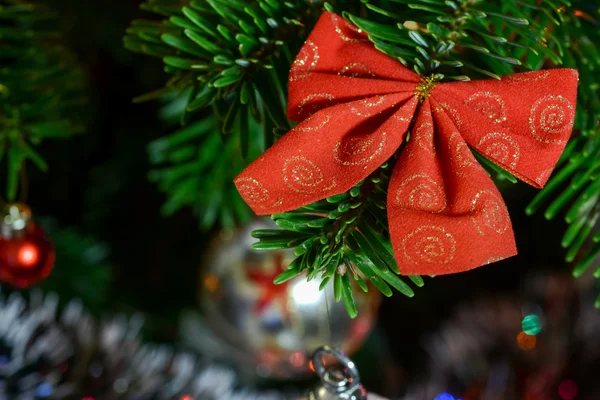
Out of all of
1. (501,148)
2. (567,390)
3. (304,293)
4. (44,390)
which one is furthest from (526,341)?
(44,390)

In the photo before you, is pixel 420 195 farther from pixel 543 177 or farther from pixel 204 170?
pixel 204 170

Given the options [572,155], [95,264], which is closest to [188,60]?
[572,155]

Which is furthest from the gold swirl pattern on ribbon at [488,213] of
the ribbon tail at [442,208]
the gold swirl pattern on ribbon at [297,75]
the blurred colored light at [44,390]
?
the blurred colored light at [44,390]

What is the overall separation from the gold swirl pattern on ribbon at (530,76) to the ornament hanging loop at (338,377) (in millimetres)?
165

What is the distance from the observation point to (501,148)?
25 cm

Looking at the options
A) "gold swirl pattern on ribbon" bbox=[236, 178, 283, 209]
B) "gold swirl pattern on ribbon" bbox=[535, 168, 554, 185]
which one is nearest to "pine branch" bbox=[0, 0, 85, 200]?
"gold swirl pattern on ribbon" bbox=[236, 178, 283, 209]

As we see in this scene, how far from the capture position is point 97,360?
1.53 feet

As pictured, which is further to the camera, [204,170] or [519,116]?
[204,170]

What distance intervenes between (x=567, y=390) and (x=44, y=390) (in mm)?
422

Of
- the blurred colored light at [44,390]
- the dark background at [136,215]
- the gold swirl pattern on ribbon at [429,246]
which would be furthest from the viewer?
the dark background at [136,215]

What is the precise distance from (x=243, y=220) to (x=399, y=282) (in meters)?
0.31

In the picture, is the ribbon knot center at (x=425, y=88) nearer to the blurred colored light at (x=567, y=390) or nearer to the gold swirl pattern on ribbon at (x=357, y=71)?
the gold swirl pattern on ribbon at (x=357, y=71)

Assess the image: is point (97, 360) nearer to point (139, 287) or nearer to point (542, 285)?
point (139, 287)

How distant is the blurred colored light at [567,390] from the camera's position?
46 centimetres
